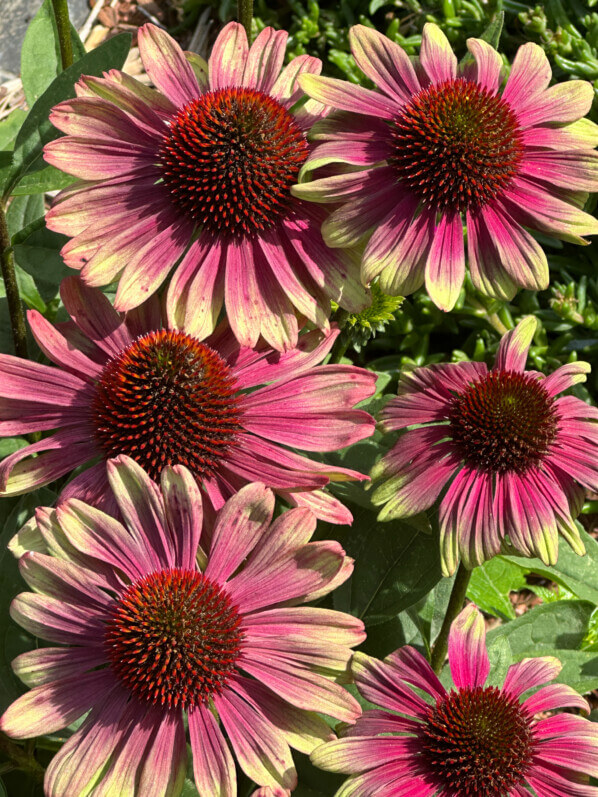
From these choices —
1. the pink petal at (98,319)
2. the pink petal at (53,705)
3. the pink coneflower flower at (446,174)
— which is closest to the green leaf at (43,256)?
the pink petal at (98,319)

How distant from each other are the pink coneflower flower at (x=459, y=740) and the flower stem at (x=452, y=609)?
Result: 124 millimetres

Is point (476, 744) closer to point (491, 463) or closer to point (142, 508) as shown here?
point (491, 463)

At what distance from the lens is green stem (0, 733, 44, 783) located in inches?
50.4

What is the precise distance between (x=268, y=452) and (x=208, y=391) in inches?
4.3

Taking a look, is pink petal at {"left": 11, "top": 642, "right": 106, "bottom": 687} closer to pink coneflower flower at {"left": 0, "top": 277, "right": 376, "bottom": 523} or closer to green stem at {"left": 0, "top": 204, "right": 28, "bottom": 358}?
pink coneflower flower at {"left": 0, "top": 277, "right": 376, "bottom": 523}

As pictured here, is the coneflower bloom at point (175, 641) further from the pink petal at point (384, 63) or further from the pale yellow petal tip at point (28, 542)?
the pink petal at point (384, 63)

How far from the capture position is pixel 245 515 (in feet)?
3.62

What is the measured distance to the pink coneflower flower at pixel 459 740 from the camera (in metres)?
1.11

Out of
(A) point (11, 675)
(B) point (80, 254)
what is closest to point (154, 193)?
(B) point (80, 254)

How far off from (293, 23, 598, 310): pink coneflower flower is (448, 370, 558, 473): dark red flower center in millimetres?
173

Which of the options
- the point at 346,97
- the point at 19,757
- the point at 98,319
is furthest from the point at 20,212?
the point at 19,757

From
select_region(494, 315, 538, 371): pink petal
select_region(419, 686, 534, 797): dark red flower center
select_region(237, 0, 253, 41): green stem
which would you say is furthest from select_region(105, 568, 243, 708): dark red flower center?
select_region(237, 0, 253, 41): green stem

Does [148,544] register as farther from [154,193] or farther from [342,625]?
[154,193]

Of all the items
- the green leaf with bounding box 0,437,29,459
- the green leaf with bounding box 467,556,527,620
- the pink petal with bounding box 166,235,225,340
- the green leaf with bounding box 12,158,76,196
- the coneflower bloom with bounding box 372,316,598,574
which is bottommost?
the green leaf with bounding box 467,556,527,620
